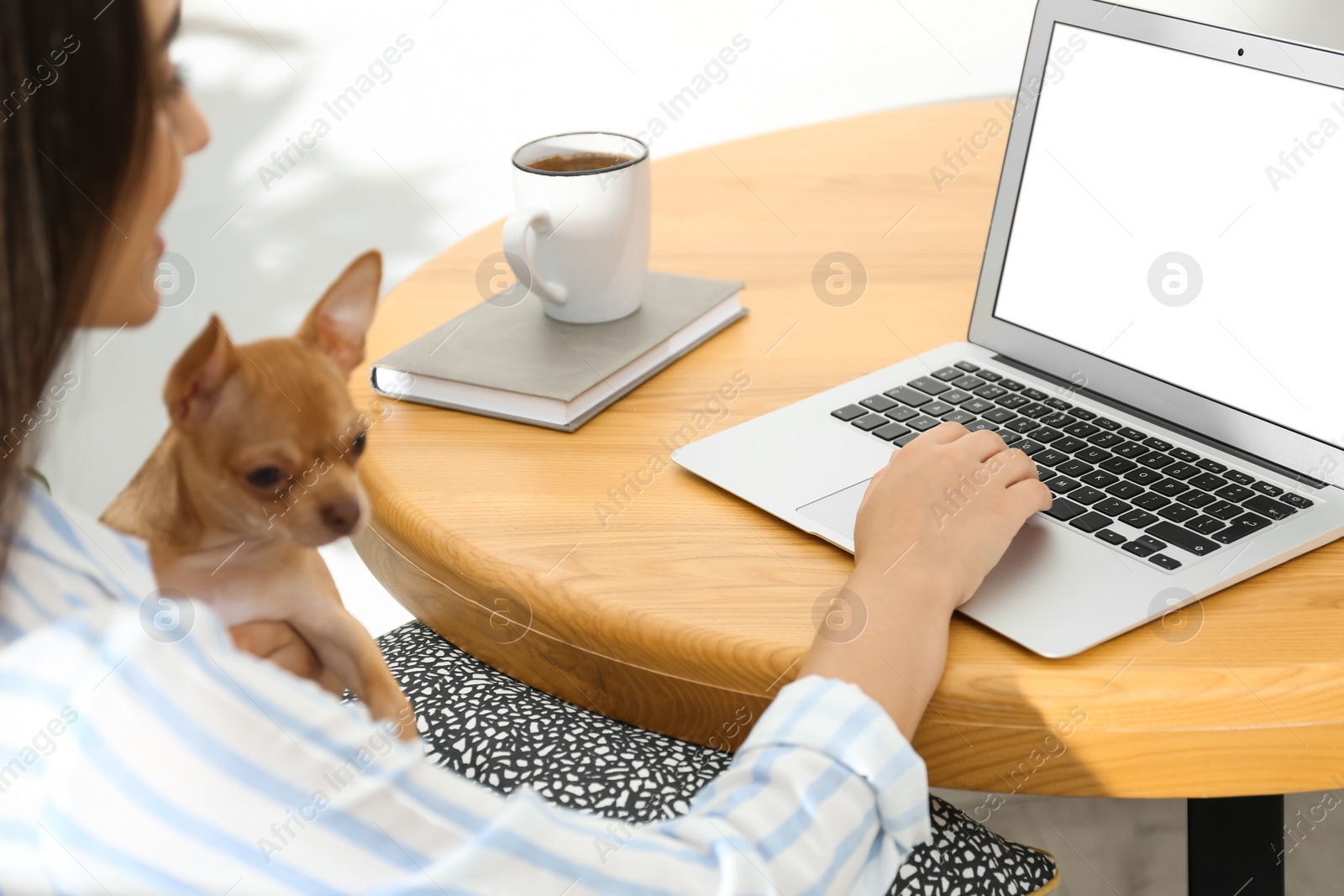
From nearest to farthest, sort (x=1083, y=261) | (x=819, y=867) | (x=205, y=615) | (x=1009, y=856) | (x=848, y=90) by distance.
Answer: (x=205, y=615), (x=819, y=867), (x=1009, y=856), (x=1083, y=261), (x=848, y=90)

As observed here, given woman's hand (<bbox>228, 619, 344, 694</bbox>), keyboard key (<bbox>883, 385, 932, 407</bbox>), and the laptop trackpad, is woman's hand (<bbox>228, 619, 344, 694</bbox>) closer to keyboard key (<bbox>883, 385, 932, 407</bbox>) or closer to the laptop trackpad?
the laptop trackpad

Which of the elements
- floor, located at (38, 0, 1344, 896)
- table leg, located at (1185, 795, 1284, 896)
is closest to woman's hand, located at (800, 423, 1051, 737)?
table leg, located at (1185, 795, 1284, 896)

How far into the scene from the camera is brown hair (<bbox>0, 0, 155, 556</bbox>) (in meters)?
0.31

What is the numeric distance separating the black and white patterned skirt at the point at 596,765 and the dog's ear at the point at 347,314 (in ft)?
1.53

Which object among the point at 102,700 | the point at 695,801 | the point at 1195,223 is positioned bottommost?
the point at 695,801

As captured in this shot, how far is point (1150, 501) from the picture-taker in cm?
73

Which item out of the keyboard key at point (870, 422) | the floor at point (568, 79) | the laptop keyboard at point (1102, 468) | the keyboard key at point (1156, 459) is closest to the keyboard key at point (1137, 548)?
the laptop keyboard at point (1102, 468)

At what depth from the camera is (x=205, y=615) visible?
34 cm

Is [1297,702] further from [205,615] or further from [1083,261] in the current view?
[205,615]

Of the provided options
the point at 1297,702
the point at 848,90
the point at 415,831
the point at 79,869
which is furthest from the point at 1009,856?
the point at 848,90

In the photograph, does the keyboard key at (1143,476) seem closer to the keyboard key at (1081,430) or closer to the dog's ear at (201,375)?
the keyboard key at (1081,430)

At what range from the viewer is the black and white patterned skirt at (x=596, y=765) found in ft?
2.37

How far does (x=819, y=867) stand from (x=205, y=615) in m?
0.31

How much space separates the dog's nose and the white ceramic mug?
62 centimetres
